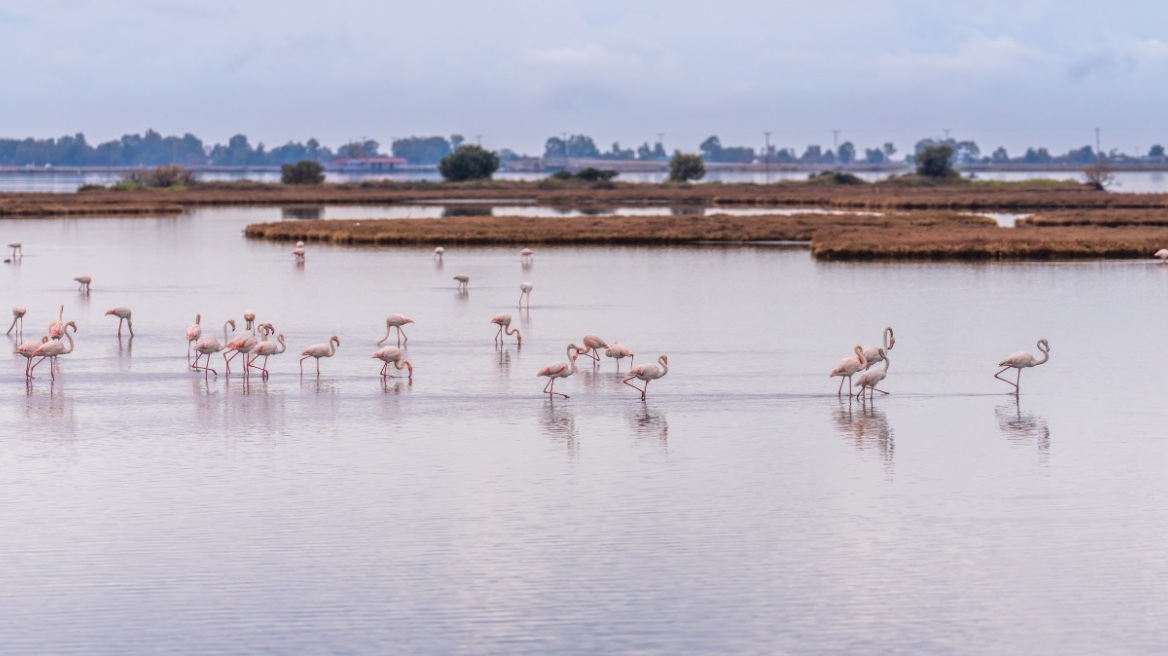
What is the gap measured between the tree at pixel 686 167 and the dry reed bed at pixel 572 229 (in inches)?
4016

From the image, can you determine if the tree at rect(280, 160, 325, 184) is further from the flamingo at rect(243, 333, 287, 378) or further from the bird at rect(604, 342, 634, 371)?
the bird at rect(604, 342, 634, 371)

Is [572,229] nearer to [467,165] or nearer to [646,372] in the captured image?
[646,372]

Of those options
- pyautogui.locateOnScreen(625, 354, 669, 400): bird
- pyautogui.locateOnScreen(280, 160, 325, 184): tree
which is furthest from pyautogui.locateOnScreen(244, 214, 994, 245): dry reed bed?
pyautogui.locateOnScreen(280, 160, 325, 184): tree

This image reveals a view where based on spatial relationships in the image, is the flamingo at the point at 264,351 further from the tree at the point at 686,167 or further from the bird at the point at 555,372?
the tree at the point at 686,167

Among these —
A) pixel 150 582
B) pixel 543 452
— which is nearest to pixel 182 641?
pixel 150 582

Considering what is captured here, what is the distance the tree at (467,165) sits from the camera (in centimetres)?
16588

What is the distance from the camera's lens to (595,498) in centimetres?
1700

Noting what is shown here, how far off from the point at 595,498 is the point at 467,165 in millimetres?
150423

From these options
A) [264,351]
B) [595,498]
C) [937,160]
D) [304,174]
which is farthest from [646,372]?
[304,174]

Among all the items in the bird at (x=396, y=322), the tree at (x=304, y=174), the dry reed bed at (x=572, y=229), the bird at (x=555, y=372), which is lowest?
the bird at (x=555, y=372)

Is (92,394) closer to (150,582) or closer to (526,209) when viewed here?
(150,582)

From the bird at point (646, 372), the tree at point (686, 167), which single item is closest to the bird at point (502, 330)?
the bird at point (646, 372)

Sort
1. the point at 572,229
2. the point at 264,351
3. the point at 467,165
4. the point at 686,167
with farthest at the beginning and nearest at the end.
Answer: the point at 686,167 → the point at 467,165 → the point at 572,229 → the point at 264,351

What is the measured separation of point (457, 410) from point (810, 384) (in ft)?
18.6
